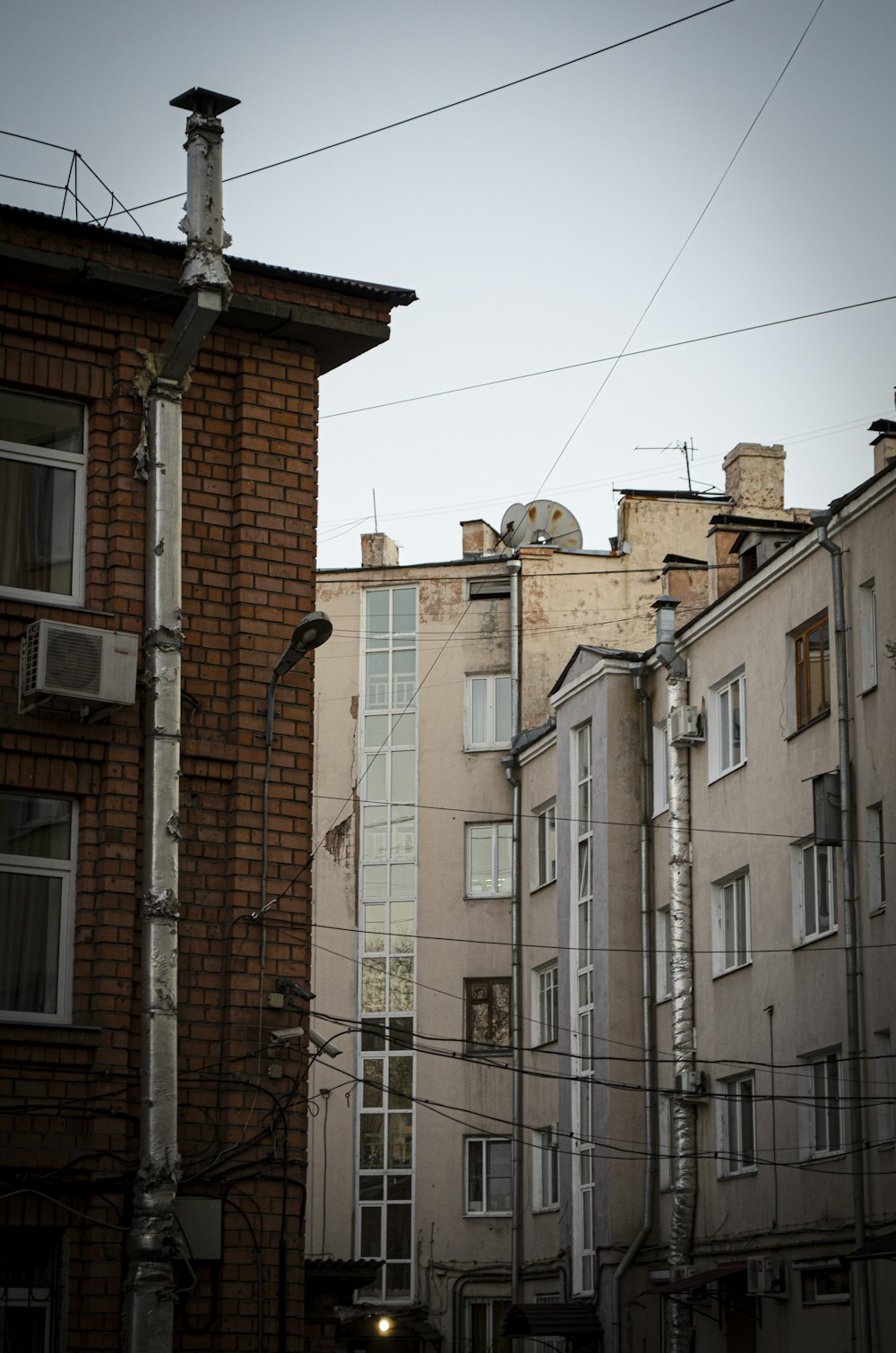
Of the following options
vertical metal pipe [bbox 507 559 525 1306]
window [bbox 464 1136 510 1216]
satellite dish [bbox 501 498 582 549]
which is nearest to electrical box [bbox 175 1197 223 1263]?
vertical metal pipe [bbox 507 559 525 1306]

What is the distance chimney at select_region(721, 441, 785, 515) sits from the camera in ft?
115

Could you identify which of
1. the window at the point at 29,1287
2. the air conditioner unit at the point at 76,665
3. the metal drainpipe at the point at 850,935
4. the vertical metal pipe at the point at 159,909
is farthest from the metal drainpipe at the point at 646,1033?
the vertical metal pipe at the point at 159,909

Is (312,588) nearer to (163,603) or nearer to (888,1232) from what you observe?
(163,603)

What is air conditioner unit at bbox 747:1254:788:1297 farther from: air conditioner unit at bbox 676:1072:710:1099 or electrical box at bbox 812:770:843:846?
electrical box at bbox 812:770:843:846

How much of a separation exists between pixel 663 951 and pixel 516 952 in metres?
6.51

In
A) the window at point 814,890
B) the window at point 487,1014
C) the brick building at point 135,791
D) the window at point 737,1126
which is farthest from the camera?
the window at point 487,1014

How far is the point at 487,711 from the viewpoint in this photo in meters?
36.6

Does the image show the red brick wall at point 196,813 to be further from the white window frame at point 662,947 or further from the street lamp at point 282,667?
the white window frame at point 662,947

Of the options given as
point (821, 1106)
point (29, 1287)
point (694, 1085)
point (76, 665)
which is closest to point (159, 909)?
point (76, 665)

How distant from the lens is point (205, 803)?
12.6 meters

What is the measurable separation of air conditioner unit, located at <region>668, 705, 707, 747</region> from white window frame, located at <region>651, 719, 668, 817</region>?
46.2 inches

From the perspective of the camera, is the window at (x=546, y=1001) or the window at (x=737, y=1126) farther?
the window at (x=546, y=1001)

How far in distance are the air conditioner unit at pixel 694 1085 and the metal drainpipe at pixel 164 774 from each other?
15036 mm

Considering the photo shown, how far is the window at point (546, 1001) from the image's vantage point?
3203cm
